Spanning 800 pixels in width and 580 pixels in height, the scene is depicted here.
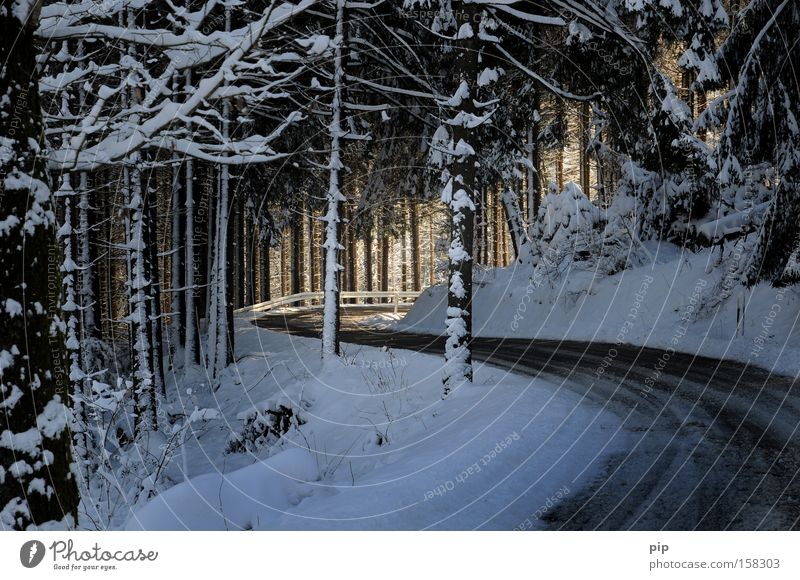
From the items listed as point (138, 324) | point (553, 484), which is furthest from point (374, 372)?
point (553, 484)

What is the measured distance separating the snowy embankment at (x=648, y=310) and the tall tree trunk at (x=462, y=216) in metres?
5.16

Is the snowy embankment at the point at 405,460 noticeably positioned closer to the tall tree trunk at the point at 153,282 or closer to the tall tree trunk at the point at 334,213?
the tall tree trunk at the point at 334,213

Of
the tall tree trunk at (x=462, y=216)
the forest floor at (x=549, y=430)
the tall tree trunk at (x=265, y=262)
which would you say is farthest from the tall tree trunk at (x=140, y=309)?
the tall tree trunk at (x=265, y=262)

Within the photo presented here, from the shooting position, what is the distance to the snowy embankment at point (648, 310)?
12.7 m

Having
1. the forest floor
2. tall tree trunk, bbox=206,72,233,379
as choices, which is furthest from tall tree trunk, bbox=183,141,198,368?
the forest floor

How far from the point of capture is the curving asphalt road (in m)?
5.05

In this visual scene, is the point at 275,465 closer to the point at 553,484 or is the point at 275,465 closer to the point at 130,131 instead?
the point at 553,484

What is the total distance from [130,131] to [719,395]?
8.03 m

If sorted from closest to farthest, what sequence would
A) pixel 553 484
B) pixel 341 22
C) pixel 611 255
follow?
pixel 553 484, pixel 341 22, pixel 611 255

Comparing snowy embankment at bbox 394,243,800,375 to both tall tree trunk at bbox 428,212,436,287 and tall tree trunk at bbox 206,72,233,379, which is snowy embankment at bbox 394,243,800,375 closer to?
tall tree trunk at bbox 206,72,233,379

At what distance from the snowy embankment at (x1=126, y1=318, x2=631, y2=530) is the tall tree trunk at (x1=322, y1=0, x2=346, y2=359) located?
226 cm

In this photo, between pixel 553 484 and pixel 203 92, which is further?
pixel 553 484

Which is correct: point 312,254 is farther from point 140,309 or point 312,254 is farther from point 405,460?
point 405,460

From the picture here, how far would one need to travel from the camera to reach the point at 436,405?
9875mm
